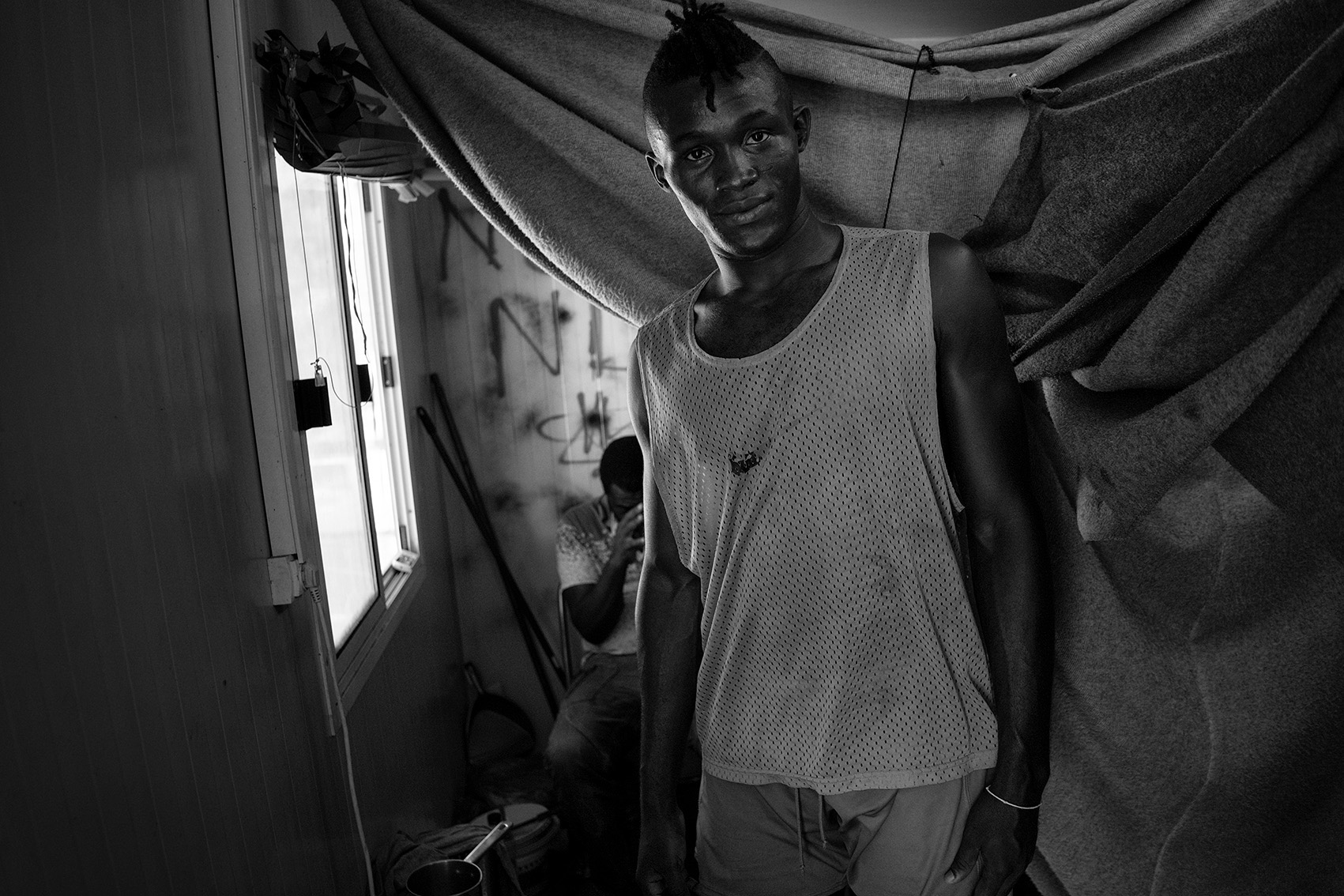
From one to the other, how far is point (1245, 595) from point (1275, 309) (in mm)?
601

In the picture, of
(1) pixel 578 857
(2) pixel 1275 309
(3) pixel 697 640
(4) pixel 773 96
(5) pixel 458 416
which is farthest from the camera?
(5) pixel 458 416

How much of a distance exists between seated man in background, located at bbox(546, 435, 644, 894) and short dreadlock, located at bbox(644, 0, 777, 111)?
70.0 inches

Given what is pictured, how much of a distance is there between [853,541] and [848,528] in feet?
0.06

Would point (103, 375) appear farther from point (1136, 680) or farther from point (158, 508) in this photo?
point (1136, 680)

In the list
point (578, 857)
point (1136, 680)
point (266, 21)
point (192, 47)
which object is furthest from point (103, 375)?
point (578, 857)

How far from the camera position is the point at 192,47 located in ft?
5.20

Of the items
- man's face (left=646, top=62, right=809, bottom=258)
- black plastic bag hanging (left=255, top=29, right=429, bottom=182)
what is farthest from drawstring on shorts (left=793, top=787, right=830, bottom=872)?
black plastic bag hanging (left=255, top=29, right=429, bottom=182)

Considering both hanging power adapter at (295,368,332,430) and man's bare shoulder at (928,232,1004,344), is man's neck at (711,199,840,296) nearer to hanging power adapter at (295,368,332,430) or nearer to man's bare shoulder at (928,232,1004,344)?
man's bare shoulder at (928,232,1004,344)

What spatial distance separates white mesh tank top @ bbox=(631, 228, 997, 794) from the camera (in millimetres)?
1391

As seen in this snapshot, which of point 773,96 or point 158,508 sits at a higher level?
point 773,96

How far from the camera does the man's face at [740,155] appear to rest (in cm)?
145

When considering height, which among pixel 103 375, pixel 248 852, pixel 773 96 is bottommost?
pixel 248 852

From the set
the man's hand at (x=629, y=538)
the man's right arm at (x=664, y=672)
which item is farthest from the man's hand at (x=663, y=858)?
the man's hand at (x=629, y=538)

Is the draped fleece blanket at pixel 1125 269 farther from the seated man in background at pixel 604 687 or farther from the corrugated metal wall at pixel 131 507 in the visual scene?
the seated man in background at pixel 604 687
